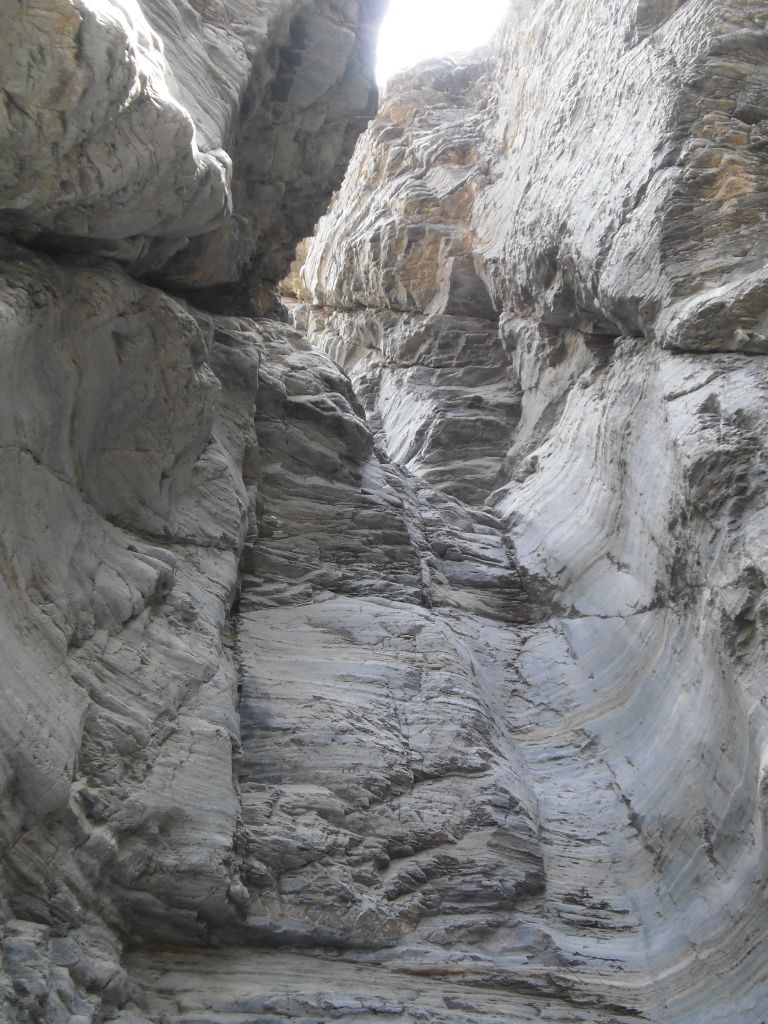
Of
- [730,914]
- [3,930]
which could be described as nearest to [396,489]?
[730,914]

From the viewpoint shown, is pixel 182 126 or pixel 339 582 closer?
pixel 182 126

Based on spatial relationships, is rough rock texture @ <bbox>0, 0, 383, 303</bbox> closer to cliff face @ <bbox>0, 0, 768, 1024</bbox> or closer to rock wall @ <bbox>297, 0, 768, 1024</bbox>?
cliff face @ <bbox>0, 0, 768, 1024</bbox>

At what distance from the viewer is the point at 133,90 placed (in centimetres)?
526

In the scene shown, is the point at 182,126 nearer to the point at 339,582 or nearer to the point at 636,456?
the point at 339,582

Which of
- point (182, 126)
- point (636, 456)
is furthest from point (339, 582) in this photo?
point (182, 126)

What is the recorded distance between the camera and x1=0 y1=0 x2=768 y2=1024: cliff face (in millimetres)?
5113

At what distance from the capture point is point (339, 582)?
9633mm

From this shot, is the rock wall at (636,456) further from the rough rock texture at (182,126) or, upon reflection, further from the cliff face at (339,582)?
the rough rock texture at (182,126)

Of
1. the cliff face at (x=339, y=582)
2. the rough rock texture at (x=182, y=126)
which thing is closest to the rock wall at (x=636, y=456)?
the cliff face at (x=339, y=582)

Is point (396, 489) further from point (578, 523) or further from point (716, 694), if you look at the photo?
point (716, 694)

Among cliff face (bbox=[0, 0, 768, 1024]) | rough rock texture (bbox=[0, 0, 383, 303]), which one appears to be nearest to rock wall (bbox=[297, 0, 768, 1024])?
cliff face (bbox=[0, 0, 768, 1024])

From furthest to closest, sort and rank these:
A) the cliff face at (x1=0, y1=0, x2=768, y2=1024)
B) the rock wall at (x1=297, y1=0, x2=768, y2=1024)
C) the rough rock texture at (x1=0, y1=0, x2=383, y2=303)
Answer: the rock wall at (x1=297, y1=0, x2=768, y2=1024)
the cliff face at (x1=0, y1=0, x2=768, y2=1024)
the rough rock texture at (x1=0, y1=0, x2=383, y2=303)

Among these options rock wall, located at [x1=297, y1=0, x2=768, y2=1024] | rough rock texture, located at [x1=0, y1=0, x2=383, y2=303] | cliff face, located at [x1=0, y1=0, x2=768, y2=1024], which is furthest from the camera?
rock wall, located at [x1=297, y1=0, x2=768, y2=1024]

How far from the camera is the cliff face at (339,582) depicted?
511 cm
